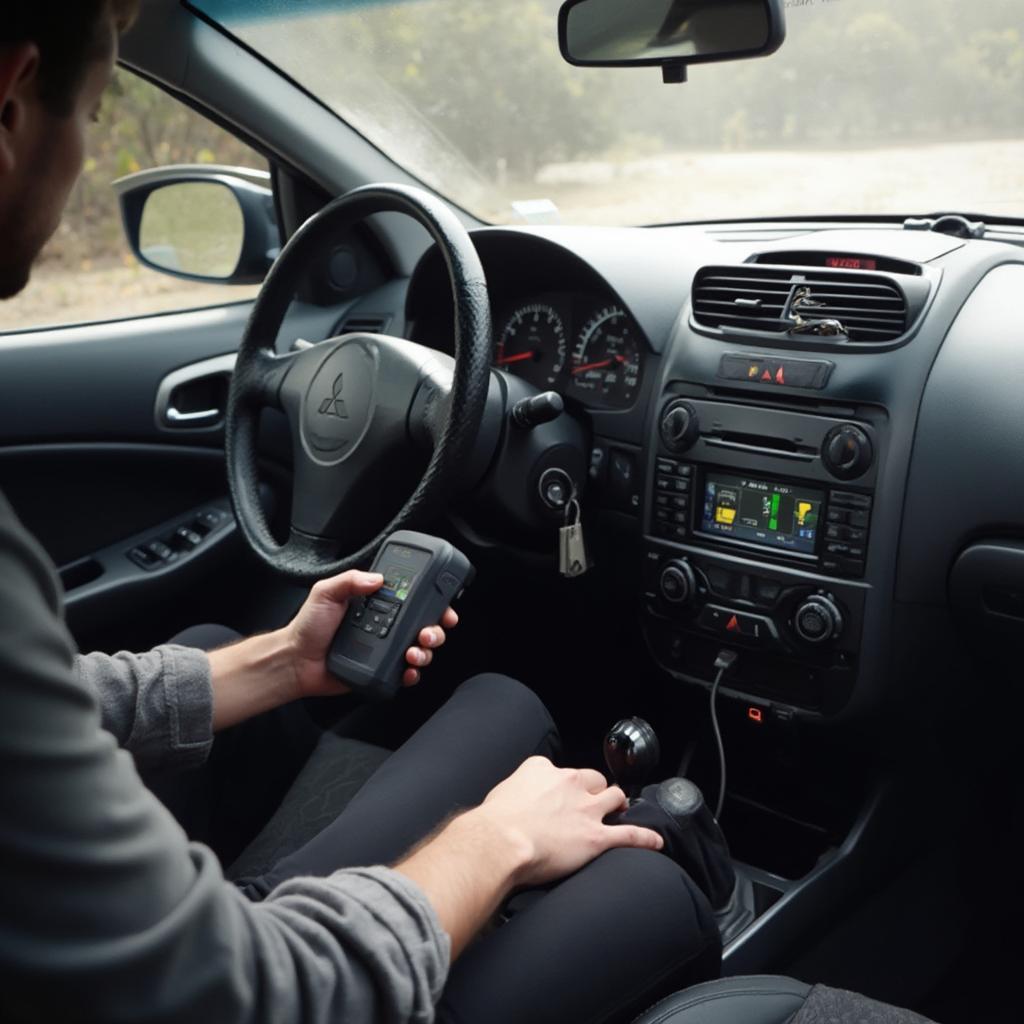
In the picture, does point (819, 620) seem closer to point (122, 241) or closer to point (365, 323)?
point (365, 323)

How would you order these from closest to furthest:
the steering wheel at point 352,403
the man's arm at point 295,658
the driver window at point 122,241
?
1. the man's arm at point 295,658
2. the steering wheel at point 352,403
3. the driver window at point 122,241

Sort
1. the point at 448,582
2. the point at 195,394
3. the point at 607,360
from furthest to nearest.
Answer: the point at 195,394, the point at 607,360, the point at 448,582

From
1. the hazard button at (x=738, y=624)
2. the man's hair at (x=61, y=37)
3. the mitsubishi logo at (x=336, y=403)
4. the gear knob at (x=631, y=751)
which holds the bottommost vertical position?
the gear knob at (x=631, y=751)

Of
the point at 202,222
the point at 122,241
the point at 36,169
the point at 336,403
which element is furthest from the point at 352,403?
the point at 122,241

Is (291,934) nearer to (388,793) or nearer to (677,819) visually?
(388,793)

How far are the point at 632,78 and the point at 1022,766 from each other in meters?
2.67

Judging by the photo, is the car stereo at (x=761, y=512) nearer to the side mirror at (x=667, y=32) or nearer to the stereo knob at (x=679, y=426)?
the stereo knob at (x=679, y=426)

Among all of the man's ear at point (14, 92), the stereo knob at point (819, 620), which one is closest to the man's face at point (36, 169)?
the man's ear at point (14, 92)

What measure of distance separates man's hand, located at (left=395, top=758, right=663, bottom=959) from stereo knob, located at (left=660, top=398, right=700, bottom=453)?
2.46 feet

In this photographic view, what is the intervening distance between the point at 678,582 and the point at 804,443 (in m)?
0.34

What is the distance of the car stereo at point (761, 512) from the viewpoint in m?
1.93

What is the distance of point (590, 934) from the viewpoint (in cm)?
126

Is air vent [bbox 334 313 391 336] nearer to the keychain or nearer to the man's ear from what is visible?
the keychain

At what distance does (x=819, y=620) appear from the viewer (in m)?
1.92
